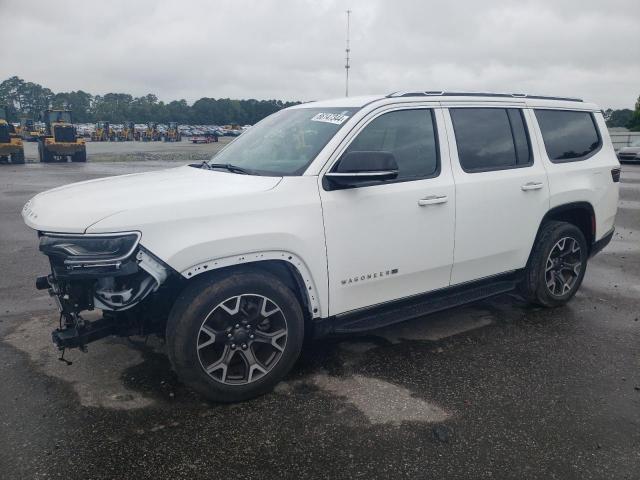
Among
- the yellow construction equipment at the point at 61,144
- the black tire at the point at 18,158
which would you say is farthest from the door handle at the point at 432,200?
the yellow construction equipment at the point at 61,144

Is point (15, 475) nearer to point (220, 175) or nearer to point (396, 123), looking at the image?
point (220, 175)

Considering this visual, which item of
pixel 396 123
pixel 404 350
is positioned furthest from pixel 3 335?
pixel 396 123

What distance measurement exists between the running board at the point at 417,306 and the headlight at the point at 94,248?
1.51 meters

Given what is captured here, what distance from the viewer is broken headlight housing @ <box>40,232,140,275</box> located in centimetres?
286

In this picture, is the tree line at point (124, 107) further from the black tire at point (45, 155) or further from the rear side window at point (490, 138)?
the rear side window at point (490, 138)

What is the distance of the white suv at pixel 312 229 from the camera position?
9.87 ft

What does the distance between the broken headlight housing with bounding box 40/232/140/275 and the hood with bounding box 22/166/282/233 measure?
77 mm

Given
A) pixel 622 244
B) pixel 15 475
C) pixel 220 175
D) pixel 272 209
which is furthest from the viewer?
pixel 622 244

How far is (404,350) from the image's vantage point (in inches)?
164

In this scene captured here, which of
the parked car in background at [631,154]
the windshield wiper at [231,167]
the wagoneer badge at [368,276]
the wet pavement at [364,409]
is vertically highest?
the windshield wiper at [231,167]

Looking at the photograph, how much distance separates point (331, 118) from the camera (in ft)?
12.7

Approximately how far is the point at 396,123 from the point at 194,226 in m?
1.74

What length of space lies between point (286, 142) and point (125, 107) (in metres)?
130

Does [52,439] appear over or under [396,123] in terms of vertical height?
under
